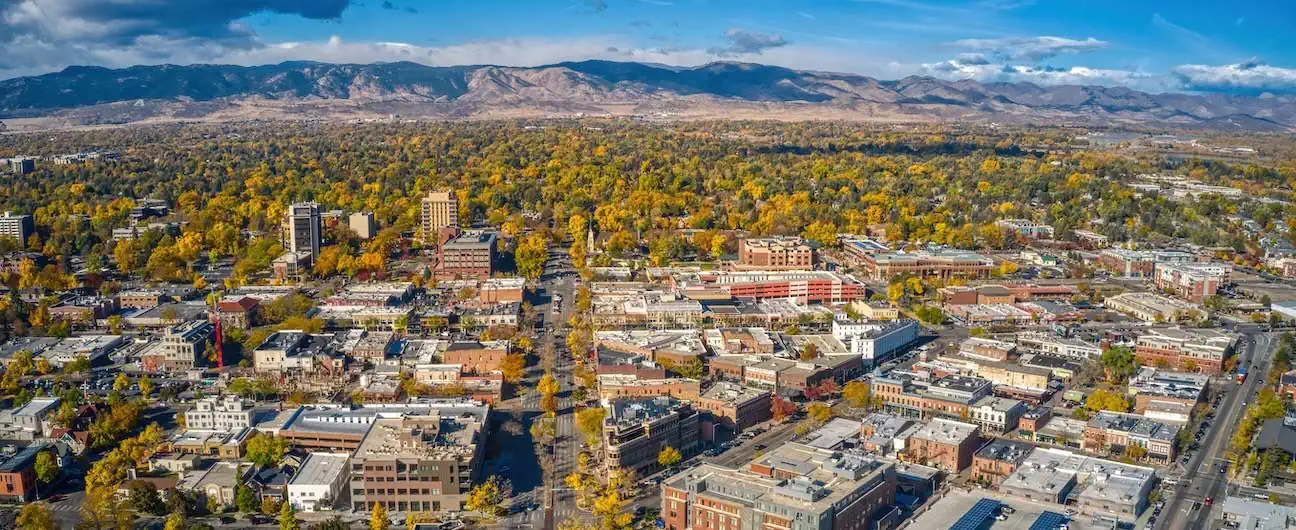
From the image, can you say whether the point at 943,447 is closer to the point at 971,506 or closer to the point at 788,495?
the point at 971,506

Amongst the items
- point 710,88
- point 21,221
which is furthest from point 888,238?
point 710,88

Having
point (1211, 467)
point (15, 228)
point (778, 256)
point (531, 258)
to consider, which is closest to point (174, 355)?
point (531, 258)

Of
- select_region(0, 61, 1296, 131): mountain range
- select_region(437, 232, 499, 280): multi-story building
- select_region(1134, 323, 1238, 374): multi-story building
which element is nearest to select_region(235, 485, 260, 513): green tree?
select_region(437, 232, 499, 280): multi-story building

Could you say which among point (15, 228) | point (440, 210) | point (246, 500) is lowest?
point (246, 500)

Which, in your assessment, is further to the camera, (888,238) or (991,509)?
(888,238)

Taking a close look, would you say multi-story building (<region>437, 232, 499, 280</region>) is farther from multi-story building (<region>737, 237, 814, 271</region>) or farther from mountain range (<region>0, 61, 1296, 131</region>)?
mountain range (<region>0, 61, 1296, 131</region>)

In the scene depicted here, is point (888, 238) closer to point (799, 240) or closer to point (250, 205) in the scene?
point (799, 240)

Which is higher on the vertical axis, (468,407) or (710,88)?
(710,88)
